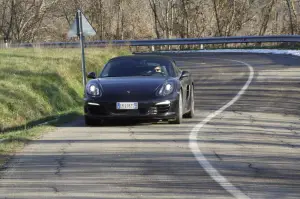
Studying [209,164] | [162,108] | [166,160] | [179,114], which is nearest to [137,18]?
[179,114]

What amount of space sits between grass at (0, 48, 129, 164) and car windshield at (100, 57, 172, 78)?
1.39 meters

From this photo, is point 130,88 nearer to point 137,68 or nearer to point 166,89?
point 166,89

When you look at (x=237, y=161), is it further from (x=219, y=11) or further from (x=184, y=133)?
(x=219, y=11)

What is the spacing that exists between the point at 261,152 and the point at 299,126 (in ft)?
11.1

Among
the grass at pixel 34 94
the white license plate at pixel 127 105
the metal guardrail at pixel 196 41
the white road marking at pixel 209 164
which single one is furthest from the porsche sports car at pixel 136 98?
the metal guardrail at pixel 196 41

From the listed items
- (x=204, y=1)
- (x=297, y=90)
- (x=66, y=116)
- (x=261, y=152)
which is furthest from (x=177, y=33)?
(x=261, y=152)

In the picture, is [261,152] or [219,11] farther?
[219,11]

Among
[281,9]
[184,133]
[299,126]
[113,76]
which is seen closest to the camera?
[184,133]

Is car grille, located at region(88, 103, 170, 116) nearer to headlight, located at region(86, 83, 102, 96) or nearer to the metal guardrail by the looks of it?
headlight, located at region(86, 83, 102, 96)

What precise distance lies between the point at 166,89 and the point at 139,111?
0.70 meters

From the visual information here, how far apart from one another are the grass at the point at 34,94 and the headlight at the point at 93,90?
0.95m

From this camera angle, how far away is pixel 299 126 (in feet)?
42.1

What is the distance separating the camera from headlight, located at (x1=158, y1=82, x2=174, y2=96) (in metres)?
12.9

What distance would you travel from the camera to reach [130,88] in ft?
41.9
